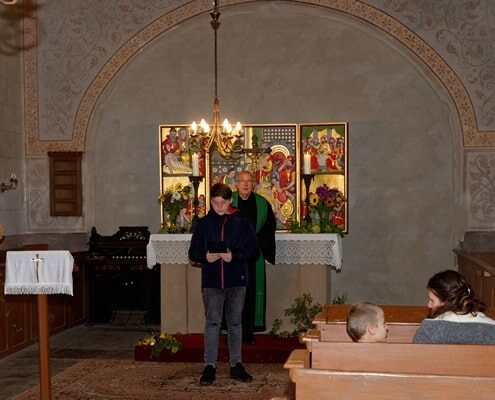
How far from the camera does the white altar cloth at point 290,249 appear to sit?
8547 mm

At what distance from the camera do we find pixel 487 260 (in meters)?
9.29

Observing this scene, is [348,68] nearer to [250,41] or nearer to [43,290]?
[250,41]

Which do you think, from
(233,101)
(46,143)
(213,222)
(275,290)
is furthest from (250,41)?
(213,222)

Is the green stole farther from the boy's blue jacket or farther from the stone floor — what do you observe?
the boy's blue jacket

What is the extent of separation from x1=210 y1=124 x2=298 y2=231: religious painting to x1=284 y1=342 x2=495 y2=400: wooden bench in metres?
7.19

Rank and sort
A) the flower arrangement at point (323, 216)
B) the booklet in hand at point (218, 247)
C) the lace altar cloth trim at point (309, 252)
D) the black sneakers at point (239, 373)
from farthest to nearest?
the flower arrangement at point (323, 216) → the lace altar cloth trim at point (309, 252) → the black sneakers at point (239, 373) → the booklet in hand at point (218, 247)

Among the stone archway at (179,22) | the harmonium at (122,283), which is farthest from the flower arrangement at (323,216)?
the harmonium at (122,283)

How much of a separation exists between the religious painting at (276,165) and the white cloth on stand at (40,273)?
5.40m

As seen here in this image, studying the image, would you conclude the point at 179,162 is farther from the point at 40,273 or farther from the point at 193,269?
the point at 40,273

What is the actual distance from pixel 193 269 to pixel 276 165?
2776mm

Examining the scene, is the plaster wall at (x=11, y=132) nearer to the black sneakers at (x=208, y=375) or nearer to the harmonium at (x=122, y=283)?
the harmonium at (x=122, y=283)

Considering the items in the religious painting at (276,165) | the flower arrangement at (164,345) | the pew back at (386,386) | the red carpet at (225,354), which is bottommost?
the red carpet at (225,354)

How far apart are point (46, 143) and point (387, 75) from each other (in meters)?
5.21

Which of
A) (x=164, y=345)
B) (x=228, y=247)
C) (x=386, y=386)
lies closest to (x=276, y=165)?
(x=164, y=345)
